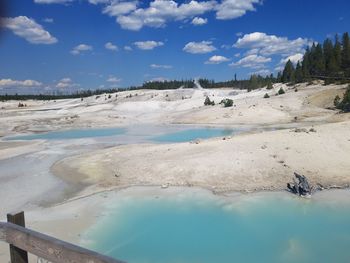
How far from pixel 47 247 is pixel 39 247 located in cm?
14

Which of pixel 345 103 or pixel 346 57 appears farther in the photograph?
pixel 346 57

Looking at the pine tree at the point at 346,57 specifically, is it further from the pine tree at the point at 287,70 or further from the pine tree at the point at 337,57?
the pine tree at the point at 287,70

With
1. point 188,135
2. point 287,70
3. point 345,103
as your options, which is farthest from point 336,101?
point 287,70

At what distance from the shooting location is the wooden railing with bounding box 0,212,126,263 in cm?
373

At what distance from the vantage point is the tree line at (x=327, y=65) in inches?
2313

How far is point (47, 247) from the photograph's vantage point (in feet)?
13.3

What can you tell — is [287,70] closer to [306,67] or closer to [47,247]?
[306,67]

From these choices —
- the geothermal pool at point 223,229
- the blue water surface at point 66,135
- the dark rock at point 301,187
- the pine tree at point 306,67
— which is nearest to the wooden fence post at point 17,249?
A: the geothermal pool at point 223,229

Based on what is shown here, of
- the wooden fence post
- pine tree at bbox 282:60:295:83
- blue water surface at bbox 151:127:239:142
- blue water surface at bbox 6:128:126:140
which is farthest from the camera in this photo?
pine tree at bbox 282:60:295:83

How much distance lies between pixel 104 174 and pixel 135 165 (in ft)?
4.83

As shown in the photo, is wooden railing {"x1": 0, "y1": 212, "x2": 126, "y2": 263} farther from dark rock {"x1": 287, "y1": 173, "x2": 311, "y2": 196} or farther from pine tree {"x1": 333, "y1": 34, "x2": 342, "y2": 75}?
pine tree {"x1": 333, "y1": 34, "x2": 342, "y2": 75}

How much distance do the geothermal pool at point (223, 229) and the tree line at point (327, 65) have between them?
43896 mm

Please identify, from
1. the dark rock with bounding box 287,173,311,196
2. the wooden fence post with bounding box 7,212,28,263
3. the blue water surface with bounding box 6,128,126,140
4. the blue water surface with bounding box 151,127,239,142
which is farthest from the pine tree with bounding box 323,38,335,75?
the wooden fence post with bounding box 7,212,28,263

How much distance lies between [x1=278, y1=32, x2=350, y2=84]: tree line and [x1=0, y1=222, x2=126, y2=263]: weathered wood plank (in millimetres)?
52493
